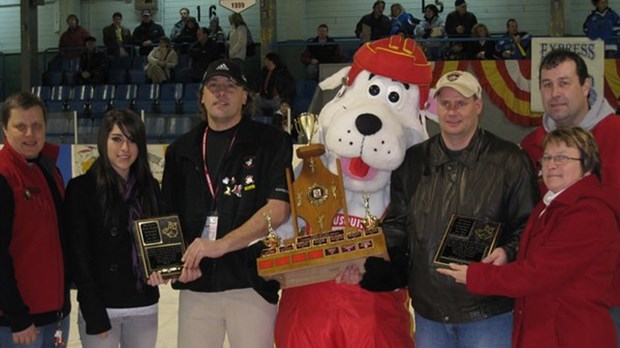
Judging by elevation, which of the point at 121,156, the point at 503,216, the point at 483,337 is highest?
the point at 121,156

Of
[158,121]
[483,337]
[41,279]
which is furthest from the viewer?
[158,121]

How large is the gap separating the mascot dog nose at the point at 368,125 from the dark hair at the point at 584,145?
24.0 inches

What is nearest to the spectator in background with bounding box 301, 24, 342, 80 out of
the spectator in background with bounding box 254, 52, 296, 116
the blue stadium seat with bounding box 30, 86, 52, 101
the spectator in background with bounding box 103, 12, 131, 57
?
the spectator in background with bounding box 254, 52, 296, 116

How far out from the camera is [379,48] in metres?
2.90

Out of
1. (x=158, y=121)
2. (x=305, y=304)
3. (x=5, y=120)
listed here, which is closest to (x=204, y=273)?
(x=305, y=304)

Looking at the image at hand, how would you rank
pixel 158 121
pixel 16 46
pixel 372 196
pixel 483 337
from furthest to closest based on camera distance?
1. pixel 16 46
2. pixel 158 121
3. pixel 372 196
4. pixel 483 337

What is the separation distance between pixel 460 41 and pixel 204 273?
26.8 ft

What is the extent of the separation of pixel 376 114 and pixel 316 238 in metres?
0.52

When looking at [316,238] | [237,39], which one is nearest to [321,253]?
[316,238]

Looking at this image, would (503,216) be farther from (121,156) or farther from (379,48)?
(121,156)

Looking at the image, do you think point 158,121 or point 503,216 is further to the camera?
point 158,121

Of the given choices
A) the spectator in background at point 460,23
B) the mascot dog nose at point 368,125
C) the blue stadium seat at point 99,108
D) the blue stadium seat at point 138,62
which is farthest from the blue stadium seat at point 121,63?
the mascot dog nose at point 368,125

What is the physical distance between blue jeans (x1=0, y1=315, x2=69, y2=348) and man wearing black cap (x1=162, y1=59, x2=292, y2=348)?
404 millimetres

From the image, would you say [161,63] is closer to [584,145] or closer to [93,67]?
[93,67]
